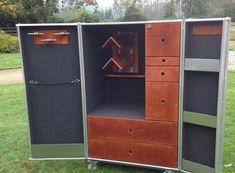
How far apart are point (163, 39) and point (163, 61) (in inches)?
7.5

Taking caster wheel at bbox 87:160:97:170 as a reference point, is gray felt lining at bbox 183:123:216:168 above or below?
above

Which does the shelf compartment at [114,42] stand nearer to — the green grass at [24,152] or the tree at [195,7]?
the green grass at [24,152]

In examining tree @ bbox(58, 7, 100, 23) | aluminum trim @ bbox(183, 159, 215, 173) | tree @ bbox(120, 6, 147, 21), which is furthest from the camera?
tree @ bbox(120, 6, 147, 21)

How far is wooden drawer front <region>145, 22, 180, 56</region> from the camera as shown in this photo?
2982 mm

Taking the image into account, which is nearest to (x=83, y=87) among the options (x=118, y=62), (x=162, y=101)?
(x=118, y=62)

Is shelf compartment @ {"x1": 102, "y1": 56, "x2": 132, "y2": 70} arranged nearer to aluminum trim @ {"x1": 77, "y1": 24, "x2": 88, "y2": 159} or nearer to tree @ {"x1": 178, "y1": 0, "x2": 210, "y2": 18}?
aluminum trim @ {"x1": 77, "y1": 24, "x2": 88, "y2": 159}

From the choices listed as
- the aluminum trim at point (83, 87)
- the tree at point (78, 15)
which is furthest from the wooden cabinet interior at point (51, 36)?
the tree at point (78, 15)

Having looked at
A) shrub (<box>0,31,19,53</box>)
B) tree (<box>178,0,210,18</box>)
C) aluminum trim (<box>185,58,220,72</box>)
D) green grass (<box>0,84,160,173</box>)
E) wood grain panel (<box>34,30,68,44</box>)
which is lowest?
green grass (<box>0,84,160,173</box>)

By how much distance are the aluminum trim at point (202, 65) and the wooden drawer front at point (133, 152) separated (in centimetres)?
76

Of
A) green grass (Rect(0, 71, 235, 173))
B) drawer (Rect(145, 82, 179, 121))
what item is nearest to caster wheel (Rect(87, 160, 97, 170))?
green grass (Rect(0, 71, 235, 173))

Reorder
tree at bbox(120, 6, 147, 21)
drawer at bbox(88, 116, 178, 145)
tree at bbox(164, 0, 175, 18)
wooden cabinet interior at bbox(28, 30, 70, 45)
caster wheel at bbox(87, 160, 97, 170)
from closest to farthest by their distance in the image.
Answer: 1. drawer at bbox(88, 116, 178, 145)
2. wooden cabinet interior at bbox(28, 30, 70, 45)
3. caster wheel at bbox(87, 160, 97, 170)
4. tree at bbox(120, 6, 147, 21)
5. tree at bbox(164, 0, 175, 18)

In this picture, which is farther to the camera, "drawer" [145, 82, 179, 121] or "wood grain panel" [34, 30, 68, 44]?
"wood grain panel" [34, 30, 68, 44]

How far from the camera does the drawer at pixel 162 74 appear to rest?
3.08 metres

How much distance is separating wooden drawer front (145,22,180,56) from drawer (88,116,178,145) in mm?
646
